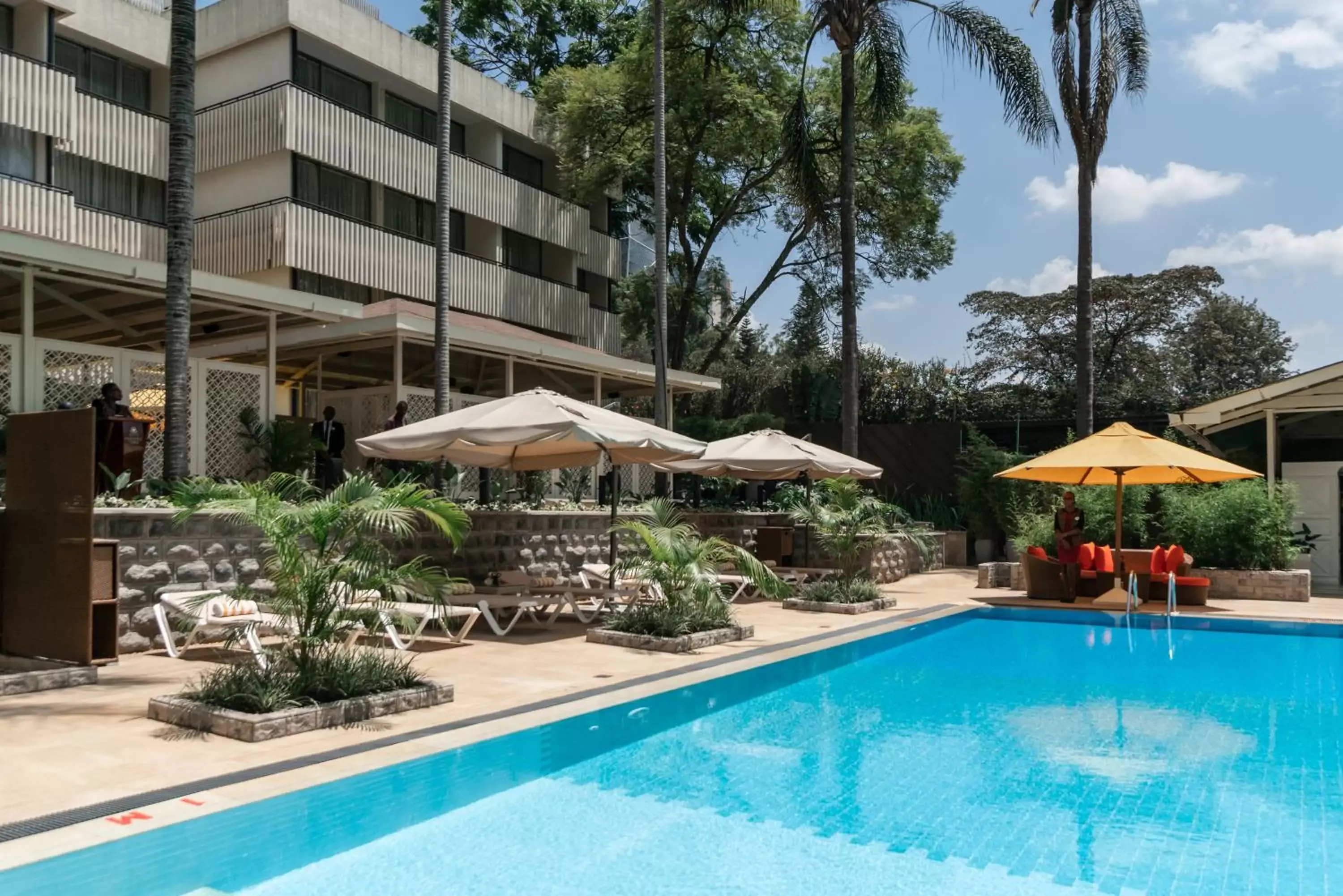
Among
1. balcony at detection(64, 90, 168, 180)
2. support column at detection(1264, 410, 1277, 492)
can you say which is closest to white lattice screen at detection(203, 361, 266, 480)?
balcony at detection(64, 90, 168, 180)

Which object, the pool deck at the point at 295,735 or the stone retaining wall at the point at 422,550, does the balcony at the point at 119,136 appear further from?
the pool deck at the point at 295,735

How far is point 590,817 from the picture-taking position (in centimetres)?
532

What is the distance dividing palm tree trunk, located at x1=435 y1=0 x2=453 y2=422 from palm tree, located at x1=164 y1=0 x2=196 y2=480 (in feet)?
13.4

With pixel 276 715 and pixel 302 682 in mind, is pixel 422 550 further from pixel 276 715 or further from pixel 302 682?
pixel 276 715

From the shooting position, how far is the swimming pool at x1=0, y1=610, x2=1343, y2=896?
445 cm

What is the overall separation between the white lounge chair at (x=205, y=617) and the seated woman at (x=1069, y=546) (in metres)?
10.5

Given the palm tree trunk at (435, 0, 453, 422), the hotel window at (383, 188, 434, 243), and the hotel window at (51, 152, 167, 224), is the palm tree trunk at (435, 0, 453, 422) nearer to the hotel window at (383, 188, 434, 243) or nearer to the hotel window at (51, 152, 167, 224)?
the hotel window at (51, 152, 167, 224)

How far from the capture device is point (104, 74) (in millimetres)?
22344

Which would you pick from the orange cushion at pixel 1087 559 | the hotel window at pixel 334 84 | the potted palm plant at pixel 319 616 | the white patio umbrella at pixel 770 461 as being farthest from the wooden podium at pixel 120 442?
the hotel window at pixel 334 84

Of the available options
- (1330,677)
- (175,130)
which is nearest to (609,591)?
(175,130)

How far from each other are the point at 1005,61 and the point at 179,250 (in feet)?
51.4

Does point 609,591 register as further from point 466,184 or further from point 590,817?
point 466,184

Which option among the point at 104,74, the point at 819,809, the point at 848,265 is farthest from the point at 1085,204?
the point at 104,74

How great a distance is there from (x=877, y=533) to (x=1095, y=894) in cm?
992
